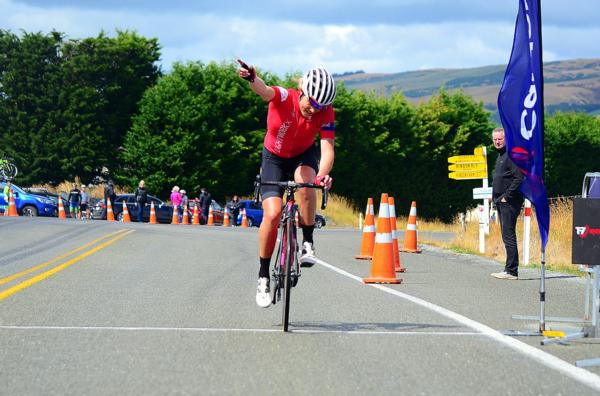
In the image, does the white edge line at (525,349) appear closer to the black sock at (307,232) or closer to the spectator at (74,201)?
the black sock at (307,232)

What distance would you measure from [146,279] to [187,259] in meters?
3.81

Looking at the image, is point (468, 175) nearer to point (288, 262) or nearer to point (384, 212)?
point (384, 212)

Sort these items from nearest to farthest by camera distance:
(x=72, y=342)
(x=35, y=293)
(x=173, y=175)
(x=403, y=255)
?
(x=72, y=342)
(x=35, y=293)
(x=403, y=255)
(x=173, y=175)

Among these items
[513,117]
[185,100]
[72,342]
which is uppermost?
[185,100]

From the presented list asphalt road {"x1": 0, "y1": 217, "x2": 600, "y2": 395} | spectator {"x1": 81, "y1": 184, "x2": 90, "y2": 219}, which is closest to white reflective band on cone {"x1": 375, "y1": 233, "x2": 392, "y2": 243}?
asphalt road {"x1": 0, "y1": 217, "x2": 600, "y2": 395}

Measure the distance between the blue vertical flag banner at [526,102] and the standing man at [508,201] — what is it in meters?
5.65

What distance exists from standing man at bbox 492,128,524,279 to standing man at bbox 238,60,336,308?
5559mm

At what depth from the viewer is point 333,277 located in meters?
12.9

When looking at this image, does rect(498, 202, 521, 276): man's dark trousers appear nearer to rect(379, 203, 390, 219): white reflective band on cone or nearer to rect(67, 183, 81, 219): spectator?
rect(379, 203, 390, 219): white reflective band on cone

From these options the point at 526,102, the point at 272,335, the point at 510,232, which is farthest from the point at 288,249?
the point at 510,232

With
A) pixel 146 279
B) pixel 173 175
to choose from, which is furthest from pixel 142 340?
pixel 173 175

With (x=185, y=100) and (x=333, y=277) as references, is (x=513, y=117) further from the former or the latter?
(x=185, y=100)

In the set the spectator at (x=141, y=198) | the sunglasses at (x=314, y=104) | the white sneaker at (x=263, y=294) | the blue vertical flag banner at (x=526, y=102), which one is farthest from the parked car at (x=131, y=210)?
the blue vertical flag banner at (x=526, y=102)

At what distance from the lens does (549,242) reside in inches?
685
